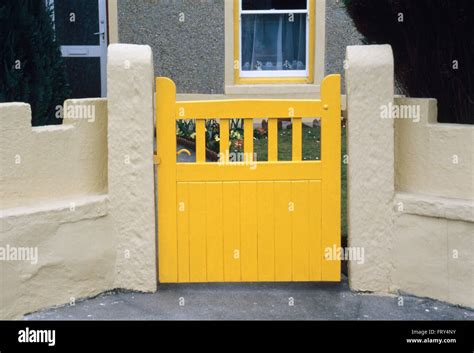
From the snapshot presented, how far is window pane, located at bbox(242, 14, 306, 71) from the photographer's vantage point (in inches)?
419

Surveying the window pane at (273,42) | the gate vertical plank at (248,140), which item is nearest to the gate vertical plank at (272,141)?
the gate vertical plank at (248,140)

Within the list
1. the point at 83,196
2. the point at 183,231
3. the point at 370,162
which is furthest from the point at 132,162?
the point at 370,162

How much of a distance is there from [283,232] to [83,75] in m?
6.54

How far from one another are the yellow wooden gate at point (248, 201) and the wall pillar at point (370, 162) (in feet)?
0.33

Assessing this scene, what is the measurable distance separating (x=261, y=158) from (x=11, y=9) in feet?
13.2

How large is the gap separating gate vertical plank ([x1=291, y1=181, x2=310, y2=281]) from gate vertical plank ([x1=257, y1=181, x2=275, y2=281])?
0.45 feet

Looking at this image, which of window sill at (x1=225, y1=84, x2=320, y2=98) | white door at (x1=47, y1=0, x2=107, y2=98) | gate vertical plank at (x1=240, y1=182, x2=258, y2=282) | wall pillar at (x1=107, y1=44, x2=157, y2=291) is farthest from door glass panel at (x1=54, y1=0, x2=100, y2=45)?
gate vertical plank at (x1=240, y1=182, x2=258, y2=282)

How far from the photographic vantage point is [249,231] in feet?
15.3

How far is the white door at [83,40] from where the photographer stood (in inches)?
407

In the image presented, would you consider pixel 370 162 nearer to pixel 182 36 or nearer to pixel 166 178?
pixel 166 178

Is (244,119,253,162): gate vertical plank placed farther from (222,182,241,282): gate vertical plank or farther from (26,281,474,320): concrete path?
(26,281,474,320): concrete path

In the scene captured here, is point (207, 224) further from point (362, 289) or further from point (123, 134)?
point (362, 289)
